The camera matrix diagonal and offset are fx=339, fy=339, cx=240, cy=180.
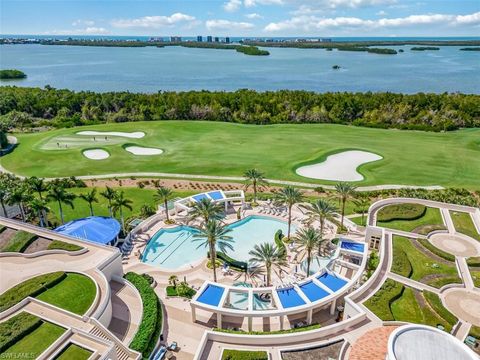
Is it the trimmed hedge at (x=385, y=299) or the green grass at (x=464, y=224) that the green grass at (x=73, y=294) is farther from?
the green grass at (x=464, y=224)

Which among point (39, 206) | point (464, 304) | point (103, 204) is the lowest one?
point (103, 204)

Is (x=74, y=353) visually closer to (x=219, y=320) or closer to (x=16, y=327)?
(x=16, y=327)

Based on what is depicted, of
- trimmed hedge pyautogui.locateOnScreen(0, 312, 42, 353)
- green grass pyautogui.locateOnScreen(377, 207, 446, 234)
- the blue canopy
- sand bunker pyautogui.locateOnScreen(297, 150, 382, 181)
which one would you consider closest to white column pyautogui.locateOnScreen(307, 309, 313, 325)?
Result: green grass pyautogui.locateOnScreen(377, 207, 446, 234)

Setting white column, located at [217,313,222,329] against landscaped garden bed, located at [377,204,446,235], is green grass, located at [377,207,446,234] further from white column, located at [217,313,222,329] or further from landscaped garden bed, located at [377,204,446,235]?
white column, located at [217,313,222,329]

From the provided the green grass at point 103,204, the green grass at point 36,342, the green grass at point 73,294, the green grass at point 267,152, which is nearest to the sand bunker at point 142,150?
the green grass at point 267,152

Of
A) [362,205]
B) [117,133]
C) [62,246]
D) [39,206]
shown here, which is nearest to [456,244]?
[362,205]

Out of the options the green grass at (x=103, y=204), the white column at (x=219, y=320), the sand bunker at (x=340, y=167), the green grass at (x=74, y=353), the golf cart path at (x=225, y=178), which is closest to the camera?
the green grass at (x=74, y=353)

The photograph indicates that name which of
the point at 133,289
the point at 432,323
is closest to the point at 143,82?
the point at 133,289
